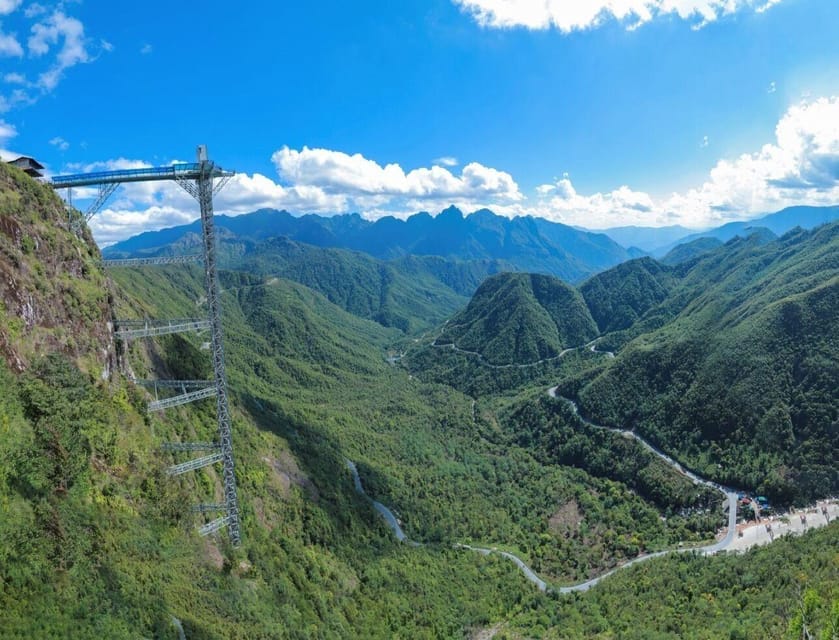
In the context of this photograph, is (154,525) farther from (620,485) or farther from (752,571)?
(620,485)

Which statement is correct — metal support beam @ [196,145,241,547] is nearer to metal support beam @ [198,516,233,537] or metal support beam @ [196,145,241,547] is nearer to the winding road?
metal support beam @ [198,516,233,537]

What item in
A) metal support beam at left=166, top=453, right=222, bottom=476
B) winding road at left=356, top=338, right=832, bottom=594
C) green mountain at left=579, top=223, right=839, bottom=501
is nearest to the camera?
metal support beam at left=166, top=453, right=222, bottom=476

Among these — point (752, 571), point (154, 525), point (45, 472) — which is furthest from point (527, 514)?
point (45, 472)

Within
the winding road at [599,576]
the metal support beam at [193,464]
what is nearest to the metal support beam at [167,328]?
the metal support beam at [193,464]

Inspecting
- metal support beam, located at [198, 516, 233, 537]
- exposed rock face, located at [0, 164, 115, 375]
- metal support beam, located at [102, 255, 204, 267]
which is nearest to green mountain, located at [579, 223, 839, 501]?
metal support beam, located at [198, 516, 233, 537]

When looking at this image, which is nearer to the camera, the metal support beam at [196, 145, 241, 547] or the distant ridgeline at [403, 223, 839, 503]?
the metal support beam at [196, 145, 241, 547]

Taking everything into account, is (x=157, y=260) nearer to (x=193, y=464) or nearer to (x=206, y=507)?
(x=193, y=464)

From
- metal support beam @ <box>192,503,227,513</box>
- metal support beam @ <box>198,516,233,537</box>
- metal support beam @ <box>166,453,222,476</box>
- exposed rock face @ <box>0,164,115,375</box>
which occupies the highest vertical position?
exposed rock face @ <box>0,164,115,375</box>
